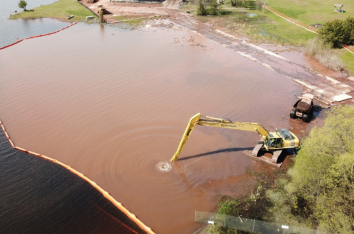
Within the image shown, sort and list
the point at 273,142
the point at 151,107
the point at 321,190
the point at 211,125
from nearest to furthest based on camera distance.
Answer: the point at 321,190
the point at 211,125
the point at 273,142
the point at 151,107

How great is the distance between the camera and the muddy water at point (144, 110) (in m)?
17.1

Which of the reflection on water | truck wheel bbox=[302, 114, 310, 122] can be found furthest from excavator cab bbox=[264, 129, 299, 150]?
the reflection on water

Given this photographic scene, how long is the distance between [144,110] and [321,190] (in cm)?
1496

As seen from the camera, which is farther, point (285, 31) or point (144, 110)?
point (285, 31)

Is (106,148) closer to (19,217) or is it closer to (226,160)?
(19,217)

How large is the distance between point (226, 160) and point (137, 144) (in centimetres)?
644

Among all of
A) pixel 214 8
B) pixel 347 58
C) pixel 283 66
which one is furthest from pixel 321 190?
pixel 214 8

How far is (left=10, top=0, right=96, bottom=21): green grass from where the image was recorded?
51.2 metres

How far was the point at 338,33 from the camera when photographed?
35.8m

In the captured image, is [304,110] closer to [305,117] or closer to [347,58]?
[305,117]

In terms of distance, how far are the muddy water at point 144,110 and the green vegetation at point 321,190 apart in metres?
2.51

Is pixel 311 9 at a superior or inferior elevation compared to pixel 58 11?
superior

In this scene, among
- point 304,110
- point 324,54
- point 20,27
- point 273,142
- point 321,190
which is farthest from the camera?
point 20,27

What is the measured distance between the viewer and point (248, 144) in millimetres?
20844
